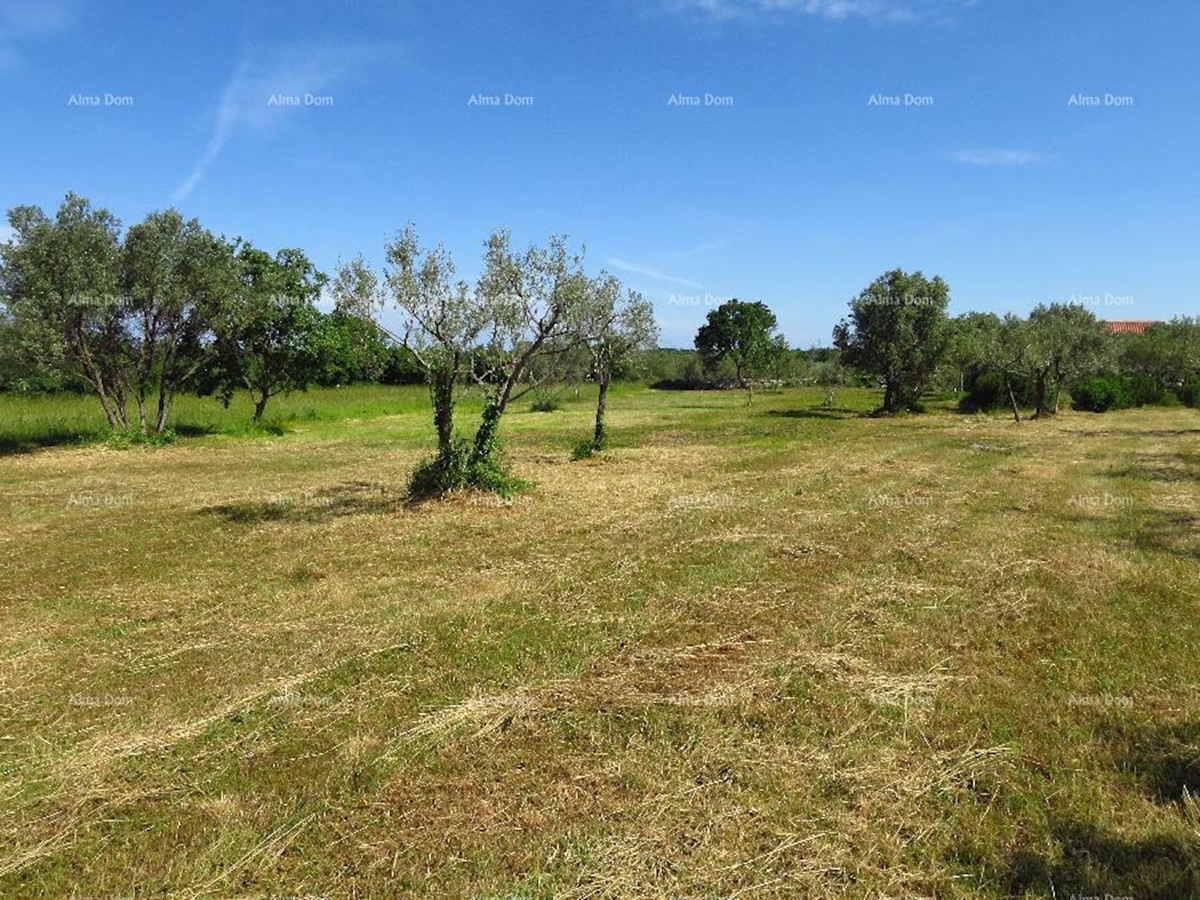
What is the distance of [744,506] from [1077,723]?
11071 millimetres

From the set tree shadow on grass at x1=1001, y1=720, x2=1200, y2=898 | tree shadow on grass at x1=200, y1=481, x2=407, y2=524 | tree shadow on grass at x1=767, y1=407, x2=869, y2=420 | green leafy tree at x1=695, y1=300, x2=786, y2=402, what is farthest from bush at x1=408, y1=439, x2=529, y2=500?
green leafy tree at x1=695, y1=300, x2=786, y2=402

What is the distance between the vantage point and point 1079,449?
2988 cm

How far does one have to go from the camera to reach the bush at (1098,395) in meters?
52.8

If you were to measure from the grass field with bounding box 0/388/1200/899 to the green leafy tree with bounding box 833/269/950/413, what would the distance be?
33.9m

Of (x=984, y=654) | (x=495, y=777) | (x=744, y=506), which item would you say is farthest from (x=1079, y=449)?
(x=495, y=777)

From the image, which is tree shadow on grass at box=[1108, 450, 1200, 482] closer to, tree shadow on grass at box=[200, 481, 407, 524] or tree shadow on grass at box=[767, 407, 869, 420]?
tree shadow on grass at box=[200, 481, 407, 524]

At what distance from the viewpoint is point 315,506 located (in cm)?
1848

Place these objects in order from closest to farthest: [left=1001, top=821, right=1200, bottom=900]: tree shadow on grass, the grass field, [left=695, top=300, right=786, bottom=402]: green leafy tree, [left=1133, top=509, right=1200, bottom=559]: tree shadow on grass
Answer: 1. [left=1001, top=821, right=1200, bottom=900]: tree shadow on grass
2. the grass field
3. [left=1133, top=509, right=1200, bottom=559]: tree shadow on grass
4. [left=695, top=300, right=786, bottom=402]: green leafy tree

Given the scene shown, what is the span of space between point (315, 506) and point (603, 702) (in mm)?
13268

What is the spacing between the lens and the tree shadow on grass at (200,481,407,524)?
678 inches

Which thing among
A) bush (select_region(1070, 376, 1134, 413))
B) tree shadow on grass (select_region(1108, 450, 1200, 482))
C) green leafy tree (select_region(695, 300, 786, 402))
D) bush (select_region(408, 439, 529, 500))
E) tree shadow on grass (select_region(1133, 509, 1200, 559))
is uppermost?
green leafy tree (select_region(695, 300, 786, 402))

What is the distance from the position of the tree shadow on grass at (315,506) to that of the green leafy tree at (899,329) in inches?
1574

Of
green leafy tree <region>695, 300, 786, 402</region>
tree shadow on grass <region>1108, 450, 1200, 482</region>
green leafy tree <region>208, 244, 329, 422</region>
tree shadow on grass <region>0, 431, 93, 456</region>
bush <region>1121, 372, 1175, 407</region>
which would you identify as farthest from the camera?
green leafy tree <region>695, 300, 786, 402</region>

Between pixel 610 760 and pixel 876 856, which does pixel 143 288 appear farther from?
pixel 876 856
